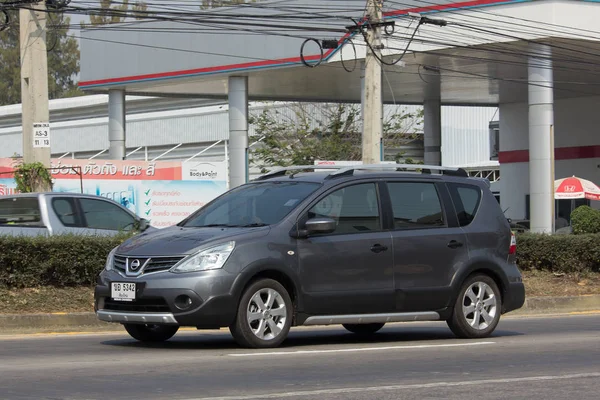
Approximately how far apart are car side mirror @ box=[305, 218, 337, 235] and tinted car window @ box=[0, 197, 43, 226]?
6751 millimetres

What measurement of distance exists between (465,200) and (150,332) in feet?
12.9

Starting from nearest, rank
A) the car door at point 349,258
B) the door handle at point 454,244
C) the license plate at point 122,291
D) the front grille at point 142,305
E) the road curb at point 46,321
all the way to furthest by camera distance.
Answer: the front grille at point 142,305 → the license plate at point 122,291 → the car door at point 349,258 → the door handle at point 454,244 → the road curb at point 46,321

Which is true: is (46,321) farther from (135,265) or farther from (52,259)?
(135,265)

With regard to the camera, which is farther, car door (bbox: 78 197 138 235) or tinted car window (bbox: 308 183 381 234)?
car door (bbox: 78 197 138 235)

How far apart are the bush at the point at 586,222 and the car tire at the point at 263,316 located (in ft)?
43.9

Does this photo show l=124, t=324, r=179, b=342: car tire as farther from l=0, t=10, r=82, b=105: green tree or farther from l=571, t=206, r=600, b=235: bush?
l=0, t=10, r=82, b=105: green tree

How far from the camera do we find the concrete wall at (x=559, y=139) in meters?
40.7

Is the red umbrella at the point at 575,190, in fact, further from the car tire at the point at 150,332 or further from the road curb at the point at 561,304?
the car tire at the point at 150,332

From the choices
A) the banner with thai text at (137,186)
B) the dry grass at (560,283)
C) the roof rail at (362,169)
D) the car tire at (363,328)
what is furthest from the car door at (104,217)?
the banner with thai text at (137,186)

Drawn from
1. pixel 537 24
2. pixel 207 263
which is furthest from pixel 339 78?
pixel 207 263

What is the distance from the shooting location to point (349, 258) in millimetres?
11312

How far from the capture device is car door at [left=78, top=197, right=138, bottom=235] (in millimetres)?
16859

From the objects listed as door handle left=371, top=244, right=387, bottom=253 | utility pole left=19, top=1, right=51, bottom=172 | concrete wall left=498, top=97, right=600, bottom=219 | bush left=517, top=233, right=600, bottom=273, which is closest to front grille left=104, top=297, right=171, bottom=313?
door handle left=371, top=244, right=387, bottom=253

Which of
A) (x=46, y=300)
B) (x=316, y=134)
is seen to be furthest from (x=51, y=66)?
(x=46, y=300)
